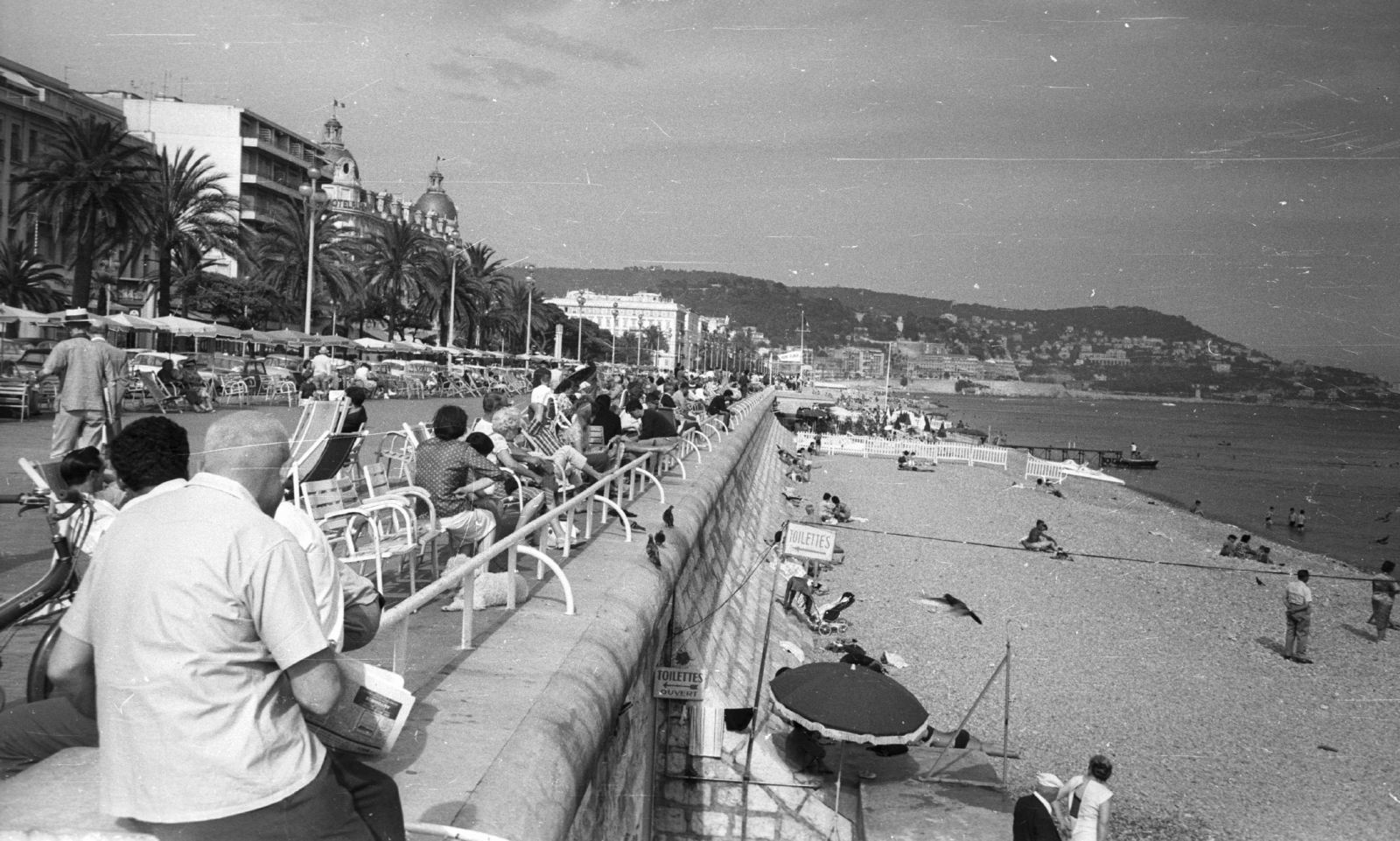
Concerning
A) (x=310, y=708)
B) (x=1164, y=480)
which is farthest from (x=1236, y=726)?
(x=1164, y=480)

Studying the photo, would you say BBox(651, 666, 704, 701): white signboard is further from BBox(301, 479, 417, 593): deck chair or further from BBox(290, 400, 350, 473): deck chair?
BBox(290, 400, 350, 473): deck chair

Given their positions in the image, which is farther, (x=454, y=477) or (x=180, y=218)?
(x=180, y=218)

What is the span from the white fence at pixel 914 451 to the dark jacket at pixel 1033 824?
4587 cm

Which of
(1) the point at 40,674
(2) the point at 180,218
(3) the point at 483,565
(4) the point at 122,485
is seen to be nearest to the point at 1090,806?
(3) the point at 483,565

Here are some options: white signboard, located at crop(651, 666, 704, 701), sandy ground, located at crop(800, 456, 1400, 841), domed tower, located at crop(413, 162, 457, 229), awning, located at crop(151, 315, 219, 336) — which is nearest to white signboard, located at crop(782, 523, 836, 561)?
sandy ground, located at crop(800, 456, 1400, 841)

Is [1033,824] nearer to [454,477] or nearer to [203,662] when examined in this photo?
[454,477]

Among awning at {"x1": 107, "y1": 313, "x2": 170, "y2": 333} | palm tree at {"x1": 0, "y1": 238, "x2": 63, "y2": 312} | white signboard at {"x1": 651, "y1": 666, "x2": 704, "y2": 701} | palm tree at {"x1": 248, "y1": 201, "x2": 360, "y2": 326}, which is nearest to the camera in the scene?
white signboard at {"x1": 651, "y1": 666, "x2": 704, "y2": 701}

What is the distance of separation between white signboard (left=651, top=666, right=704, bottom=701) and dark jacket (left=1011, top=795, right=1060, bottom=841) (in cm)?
234

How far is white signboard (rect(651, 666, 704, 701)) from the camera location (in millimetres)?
6961

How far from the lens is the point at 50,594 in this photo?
3.04m

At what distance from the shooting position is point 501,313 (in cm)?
6625

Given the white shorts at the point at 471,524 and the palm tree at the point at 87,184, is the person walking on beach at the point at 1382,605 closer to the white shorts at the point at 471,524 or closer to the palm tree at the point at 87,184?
the white shorts at the point at 471,524

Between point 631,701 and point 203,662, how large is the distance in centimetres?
347

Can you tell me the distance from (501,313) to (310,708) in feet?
215
